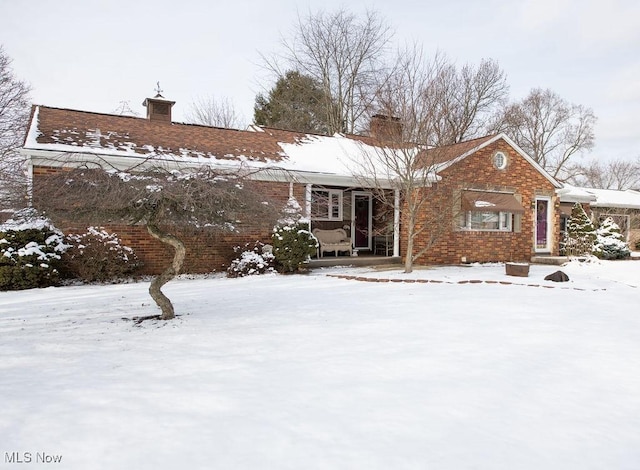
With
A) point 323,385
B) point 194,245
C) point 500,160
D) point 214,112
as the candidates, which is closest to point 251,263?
point 194,245

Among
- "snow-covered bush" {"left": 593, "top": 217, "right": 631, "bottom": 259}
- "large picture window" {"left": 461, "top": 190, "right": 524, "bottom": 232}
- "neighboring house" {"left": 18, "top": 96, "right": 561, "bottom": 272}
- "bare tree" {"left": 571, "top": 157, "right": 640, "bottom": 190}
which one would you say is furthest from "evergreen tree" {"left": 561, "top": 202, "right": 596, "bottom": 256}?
"bare tree" {"left": 571, "top": 157, "right": 640, "bottom": 190}

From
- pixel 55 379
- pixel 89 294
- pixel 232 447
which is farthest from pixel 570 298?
pixel 89 294

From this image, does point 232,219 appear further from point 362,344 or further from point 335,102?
point 335,102

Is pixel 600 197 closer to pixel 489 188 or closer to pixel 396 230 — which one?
pixel 489 188

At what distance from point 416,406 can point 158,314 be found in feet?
13.9

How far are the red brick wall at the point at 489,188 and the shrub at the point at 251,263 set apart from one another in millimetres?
4554

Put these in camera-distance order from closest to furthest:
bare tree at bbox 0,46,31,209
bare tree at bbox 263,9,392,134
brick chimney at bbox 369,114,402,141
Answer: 1. brick chimney at bbox 369,114,402,141
2. bare tree at bbox 0,46,31,209
3. bare tree at bbox 263,9,392,134

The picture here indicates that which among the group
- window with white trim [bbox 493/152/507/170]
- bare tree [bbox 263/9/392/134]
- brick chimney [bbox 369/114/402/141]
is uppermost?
bare tree [bbox 263/9/392/134]

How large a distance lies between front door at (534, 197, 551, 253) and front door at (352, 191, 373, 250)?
5.75m

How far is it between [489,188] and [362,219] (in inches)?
165

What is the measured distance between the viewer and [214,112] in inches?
1200

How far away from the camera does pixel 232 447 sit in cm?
261

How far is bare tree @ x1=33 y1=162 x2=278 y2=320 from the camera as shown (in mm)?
4676

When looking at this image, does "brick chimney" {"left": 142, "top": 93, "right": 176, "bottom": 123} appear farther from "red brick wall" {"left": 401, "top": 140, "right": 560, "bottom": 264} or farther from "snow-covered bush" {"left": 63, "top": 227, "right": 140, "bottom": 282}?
"red brick wall" {"left": 401, "top": 140, "right": 560, "bottom": 264}
